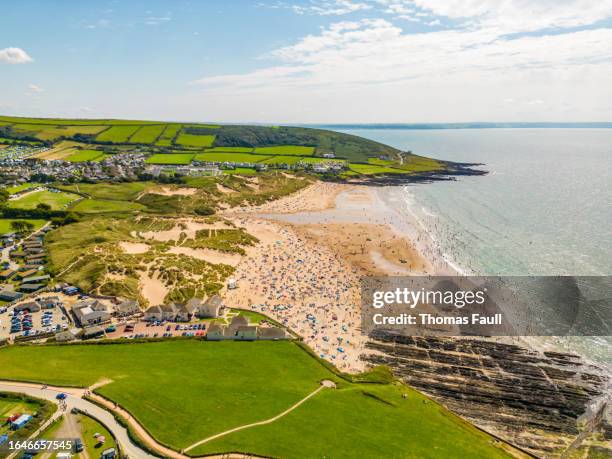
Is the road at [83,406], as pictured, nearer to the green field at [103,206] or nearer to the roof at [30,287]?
the roof at [30,287]

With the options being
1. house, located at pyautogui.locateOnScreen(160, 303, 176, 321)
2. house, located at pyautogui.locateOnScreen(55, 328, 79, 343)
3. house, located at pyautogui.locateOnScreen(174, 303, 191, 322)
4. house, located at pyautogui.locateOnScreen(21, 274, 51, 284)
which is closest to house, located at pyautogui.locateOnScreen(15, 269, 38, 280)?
house, located at pyautogui.locateOnScreen(21, 274, 51, 284)

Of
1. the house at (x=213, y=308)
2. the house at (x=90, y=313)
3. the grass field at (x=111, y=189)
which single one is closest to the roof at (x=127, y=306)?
the house at (x=90, y=313)

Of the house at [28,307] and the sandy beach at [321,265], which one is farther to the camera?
the sandy beach at [321,265]

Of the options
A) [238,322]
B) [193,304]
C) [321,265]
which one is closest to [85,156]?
[321,265]

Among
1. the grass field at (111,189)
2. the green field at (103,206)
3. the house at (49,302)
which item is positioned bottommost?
the house at (49,302)

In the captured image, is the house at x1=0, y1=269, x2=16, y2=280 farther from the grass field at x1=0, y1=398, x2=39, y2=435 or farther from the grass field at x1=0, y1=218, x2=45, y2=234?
the grass field at x1=0, y1=398, x2=39, y2=435

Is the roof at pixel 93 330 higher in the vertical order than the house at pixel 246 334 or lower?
higher
